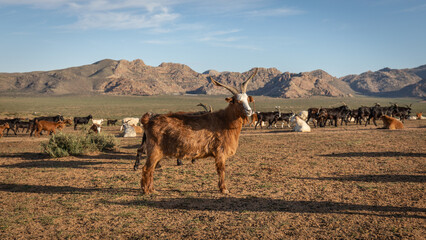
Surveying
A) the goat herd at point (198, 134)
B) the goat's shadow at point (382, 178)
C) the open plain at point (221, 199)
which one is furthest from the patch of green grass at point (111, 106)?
the goat's shadow at point (382, 178)

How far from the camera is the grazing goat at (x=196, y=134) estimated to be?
6.83m

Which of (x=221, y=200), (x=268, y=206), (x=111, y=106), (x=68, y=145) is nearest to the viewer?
(x=268, y=206)

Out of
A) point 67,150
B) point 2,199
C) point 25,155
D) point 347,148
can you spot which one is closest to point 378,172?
point 347,148

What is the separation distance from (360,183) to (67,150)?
11.5 m

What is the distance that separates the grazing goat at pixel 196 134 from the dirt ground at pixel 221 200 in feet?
3.15

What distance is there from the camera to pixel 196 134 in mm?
6973

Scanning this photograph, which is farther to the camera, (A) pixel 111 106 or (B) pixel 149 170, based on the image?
(A) pixel 111 106

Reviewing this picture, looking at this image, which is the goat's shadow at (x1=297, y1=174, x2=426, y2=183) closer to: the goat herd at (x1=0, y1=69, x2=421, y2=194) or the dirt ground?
the dirt ground

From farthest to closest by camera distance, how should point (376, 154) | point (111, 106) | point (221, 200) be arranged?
point (111, 106) → point (376, 154) → point (221, 200)

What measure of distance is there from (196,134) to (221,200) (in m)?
1.69

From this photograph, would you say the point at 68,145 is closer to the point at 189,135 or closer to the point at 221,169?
the point at 189,135

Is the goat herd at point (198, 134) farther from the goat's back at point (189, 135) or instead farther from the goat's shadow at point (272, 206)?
the goat's shadow at point (272, 206)

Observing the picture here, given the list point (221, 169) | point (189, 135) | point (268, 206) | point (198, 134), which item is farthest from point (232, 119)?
point (268, 206)

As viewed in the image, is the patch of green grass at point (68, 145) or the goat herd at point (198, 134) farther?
the patch of green grass at point (68, 145)
